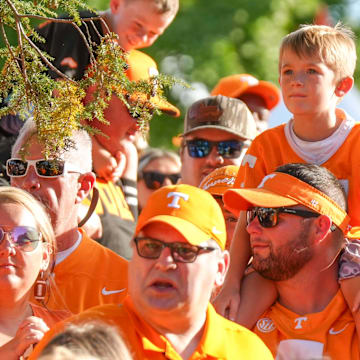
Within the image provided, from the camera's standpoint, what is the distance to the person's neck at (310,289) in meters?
4.51

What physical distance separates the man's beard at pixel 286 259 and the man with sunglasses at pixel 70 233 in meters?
0.75

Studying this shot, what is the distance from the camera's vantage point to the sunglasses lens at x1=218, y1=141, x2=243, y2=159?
6.06 metres

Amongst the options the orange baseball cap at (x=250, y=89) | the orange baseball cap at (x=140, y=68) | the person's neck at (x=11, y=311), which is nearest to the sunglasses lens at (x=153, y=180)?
the orange baseball cap at (x=250, y=89)

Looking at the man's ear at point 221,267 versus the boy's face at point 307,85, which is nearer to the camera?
the man's ear at point 221,267

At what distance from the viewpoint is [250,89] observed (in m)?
7.35

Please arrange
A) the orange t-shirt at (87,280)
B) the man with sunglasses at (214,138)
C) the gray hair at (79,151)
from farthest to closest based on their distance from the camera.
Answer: the man with sunglasses at (214,138) < the gray hair at (79,151) < the orange t-shirt at (87,280)

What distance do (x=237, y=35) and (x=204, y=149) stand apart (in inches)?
344

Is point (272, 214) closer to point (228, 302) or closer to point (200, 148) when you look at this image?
point (228, 302)

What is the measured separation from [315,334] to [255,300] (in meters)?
0.35

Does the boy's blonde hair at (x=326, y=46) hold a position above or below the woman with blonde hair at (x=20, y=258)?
above

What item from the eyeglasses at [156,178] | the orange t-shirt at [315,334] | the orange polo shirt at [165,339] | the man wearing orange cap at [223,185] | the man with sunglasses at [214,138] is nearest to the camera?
the orange polo shirt at [165,339]

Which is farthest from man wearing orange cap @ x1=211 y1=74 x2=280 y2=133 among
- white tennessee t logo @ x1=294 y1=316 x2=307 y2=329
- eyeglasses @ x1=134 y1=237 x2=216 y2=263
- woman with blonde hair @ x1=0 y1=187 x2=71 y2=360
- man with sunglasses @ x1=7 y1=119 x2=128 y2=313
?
eyeglasses @ x1=134 y1=237 x2=216 y2=263

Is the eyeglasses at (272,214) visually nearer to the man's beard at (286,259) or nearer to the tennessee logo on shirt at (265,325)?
the man's beard at (286,259)

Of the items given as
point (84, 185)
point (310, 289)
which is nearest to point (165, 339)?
point (310, 289)
